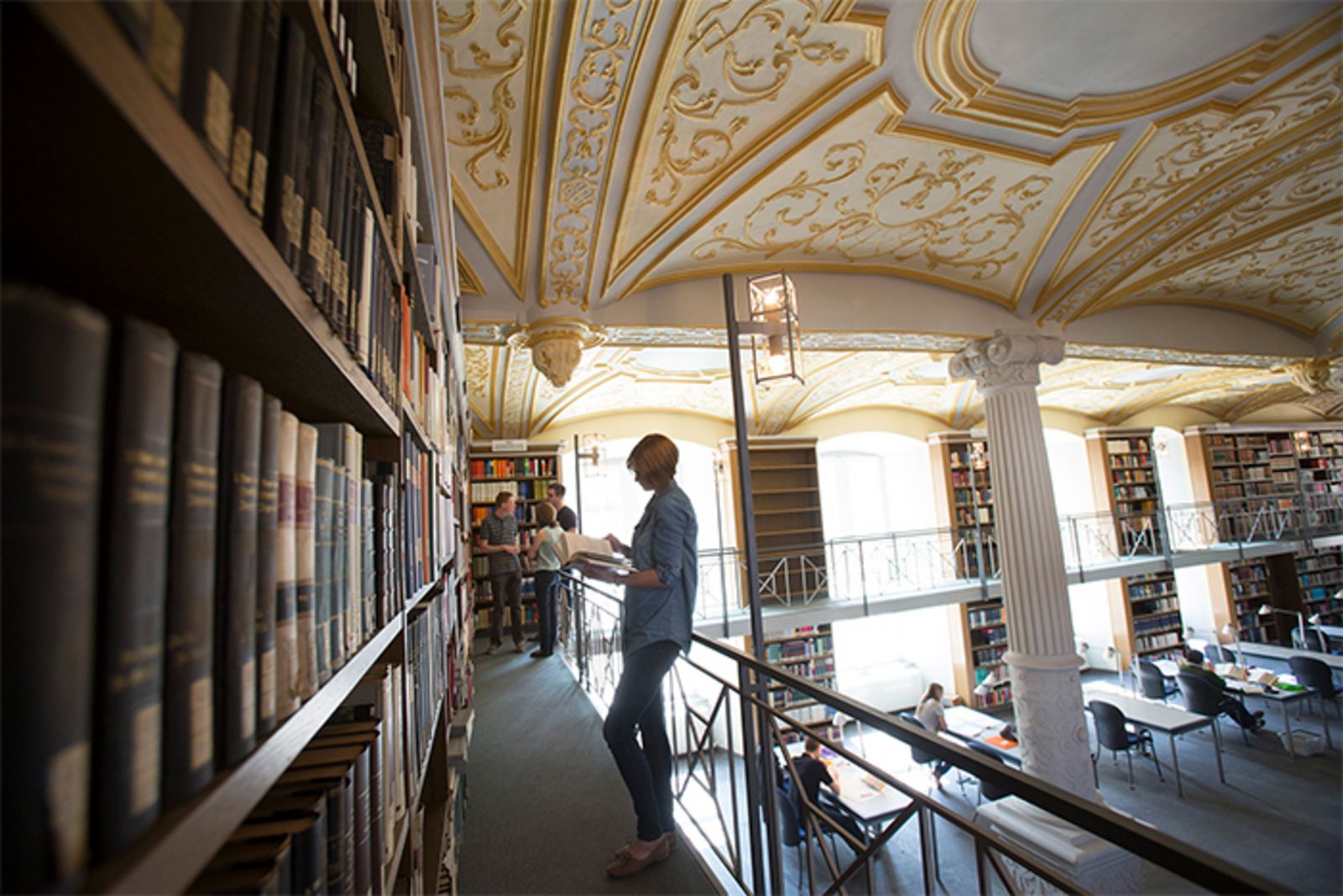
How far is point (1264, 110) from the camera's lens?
11.0 feet

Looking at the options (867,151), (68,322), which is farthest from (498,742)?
(867,151)

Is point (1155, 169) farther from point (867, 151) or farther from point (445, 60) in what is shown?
point (445, 60)

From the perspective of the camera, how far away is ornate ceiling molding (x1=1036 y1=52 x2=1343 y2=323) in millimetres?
3299

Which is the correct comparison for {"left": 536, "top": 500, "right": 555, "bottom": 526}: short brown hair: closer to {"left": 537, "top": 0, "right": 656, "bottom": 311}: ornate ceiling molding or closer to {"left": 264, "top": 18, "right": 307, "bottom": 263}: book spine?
{"left": 537, "top": 0, "right": 656, "bottom": 311}: ornate ceiling molding

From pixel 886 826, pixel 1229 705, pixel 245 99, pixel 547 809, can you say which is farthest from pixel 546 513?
pixel 1229 705

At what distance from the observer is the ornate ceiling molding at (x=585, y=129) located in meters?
2.27

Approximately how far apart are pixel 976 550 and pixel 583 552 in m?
8.91

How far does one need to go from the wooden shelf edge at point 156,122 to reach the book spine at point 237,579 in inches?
4.0

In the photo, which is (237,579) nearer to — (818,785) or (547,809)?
(547,809)

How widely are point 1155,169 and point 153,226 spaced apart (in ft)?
16.6

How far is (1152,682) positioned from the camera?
793 centimetres

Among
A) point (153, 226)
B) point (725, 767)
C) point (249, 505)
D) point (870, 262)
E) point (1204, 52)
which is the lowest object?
point (725, 767)

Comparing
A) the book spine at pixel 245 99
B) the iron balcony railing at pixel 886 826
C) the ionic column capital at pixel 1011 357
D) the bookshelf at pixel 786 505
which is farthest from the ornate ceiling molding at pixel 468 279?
the bookshelf at pixel 786 505

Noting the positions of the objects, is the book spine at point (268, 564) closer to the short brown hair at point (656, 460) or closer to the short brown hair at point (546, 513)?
the short brown hair at point (656, 460)
